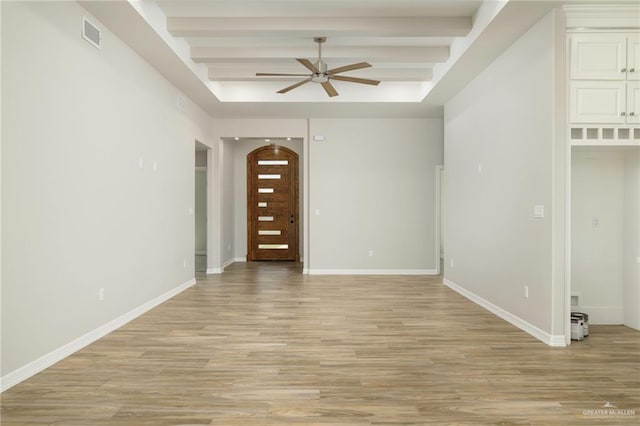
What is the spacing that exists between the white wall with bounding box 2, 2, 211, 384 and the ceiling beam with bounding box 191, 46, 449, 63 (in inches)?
30.3

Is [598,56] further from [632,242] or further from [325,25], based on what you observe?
[325,25]

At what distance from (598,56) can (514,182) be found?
53.4 inches

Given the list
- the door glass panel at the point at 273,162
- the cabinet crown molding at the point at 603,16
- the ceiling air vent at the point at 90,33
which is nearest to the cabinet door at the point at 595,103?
the cabinet crown molding at the point at 603,16

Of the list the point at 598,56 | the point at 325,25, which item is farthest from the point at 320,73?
the point at 598,56

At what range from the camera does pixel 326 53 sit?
546cm

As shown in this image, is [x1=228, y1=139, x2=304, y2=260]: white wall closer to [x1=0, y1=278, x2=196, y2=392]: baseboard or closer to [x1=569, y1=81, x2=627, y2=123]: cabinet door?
[x1=0, y1=278, x2=196, y2=392]: baseboard

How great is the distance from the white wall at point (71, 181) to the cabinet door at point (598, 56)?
4.37 metres

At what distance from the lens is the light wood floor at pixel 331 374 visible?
8.07 ft

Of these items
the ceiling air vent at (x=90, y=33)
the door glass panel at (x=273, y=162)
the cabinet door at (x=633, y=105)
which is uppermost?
the ceiling air vent at (x=90, y=33)

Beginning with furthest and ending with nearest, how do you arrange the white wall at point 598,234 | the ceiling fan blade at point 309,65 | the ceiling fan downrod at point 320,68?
the ceiling fan downrod at point 320,68, the ceiling fan blade at point 309,65, the white wall at point 598,234

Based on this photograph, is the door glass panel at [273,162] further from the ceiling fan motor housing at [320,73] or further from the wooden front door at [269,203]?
the ceiling fan motor housing at [320,73]

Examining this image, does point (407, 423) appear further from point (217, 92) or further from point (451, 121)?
point (217, 92)

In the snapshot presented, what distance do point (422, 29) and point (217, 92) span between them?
358 cm

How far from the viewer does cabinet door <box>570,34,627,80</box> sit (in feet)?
12.2
